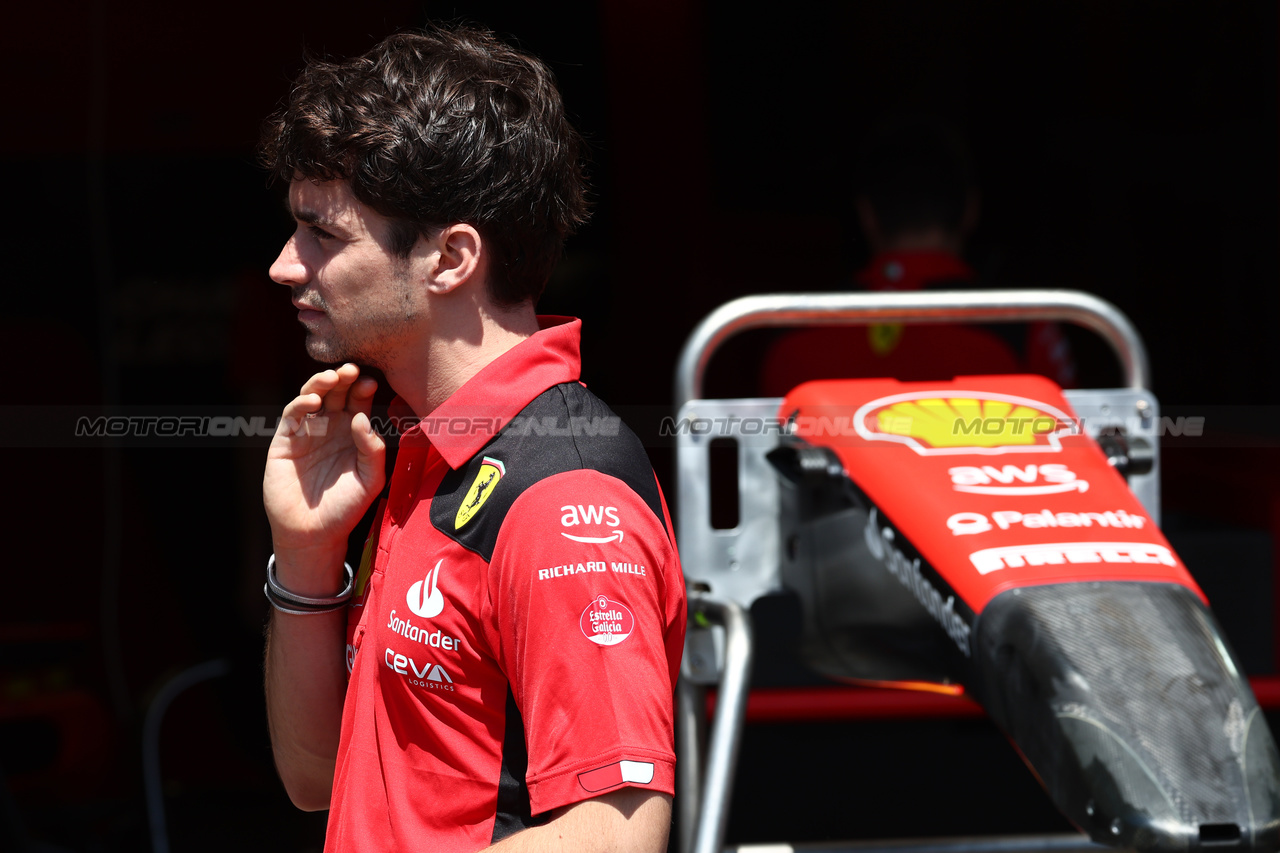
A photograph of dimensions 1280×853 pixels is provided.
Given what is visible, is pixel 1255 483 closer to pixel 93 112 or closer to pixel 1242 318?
pixel 1242 318

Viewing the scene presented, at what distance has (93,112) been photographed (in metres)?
2.97

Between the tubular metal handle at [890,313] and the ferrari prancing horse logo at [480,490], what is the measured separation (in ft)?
2.03

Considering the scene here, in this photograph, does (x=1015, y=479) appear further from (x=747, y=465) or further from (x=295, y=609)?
(x=295, y=609)

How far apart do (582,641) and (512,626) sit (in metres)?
0.07

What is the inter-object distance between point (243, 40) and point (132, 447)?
1.19 metres

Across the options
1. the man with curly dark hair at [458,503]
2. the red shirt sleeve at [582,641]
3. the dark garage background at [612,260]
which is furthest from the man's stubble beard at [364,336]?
the dark garage background at [612,260]

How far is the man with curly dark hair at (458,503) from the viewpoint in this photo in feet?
2.89

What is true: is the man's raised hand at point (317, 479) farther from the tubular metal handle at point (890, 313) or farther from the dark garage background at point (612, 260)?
the dark garage background at point (612, 260)

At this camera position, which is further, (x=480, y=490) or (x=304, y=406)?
(x=304, y=406)

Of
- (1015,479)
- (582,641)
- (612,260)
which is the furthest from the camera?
(612,260)

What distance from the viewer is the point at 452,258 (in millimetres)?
1074

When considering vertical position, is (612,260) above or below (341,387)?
above

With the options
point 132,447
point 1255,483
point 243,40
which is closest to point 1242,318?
point 1255,483

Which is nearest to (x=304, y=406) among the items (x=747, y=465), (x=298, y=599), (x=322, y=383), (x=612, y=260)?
(x=322, y=383)
